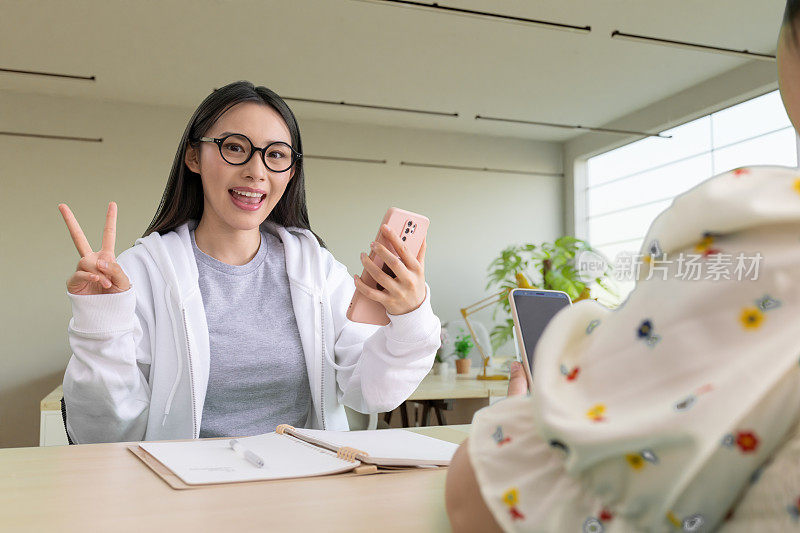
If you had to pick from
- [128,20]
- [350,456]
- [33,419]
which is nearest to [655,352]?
[350,456]

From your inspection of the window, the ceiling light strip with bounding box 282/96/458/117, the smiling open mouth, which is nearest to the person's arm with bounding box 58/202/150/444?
the smiling open mouth

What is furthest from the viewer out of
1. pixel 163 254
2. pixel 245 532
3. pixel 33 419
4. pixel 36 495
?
pixel 33 419

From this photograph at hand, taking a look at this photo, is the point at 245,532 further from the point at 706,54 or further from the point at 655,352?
the point at 706,54

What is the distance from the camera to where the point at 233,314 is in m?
1.59

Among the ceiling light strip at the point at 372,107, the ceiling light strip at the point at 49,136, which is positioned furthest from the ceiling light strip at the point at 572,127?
the ceiling light strip at the point at 49,136

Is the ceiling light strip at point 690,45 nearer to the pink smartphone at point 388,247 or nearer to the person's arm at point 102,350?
the pink smartphone at point 388,247

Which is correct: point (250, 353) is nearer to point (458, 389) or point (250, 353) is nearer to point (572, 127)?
point (458, 389)

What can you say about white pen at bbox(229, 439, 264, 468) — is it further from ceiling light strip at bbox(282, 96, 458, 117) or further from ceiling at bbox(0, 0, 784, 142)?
ceiling light strip at bbox(282, 96, 458, 117)

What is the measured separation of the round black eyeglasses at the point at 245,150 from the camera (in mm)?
1600

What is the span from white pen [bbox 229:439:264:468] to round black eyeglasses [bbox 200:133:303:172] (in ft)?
2.53

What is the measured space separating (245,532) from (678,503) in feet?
1.36

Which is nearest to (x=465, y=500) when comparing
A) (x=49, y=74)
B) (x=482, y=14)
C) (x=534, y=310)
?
(x=534, y=310)

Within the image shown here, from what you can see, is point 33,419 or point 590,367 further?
point 33,419

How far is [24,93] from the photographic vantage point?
620cm
